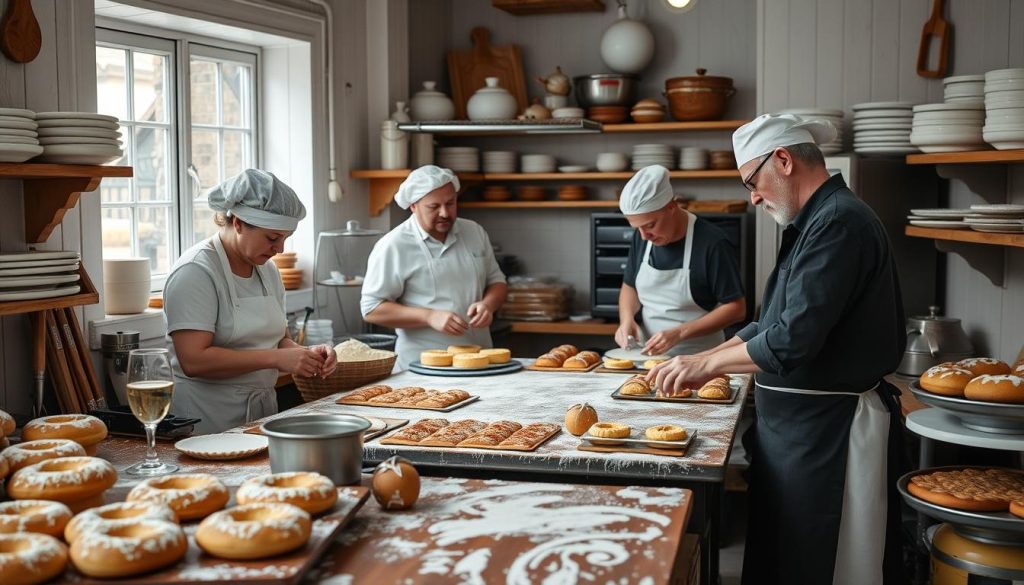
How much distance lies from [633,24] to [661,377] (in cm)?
343

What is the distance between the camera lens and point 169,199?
470 cm

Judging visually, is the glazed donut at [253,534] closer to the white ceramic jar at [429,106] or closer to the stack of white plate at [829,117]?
the stack of white plate at [829,117]

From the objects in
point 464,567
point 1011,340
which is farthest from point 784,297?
point 1011,340

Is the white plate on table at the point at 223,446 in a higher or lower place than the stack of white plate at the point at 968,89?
lower

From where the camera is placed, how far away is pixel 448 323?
4008mm

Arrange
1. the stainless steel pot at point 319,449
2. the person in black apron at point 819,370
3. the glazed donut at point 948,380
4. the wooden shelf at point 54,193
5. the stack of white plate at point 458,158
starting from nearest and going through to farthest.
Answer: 1. the stainless steel pot at point 319,449
2. the person in black apron at point 819,370
3. the glazed donut at point 948,380
4. the wooden shelf at point 54,193
5. the stack of white plate at point 458,158

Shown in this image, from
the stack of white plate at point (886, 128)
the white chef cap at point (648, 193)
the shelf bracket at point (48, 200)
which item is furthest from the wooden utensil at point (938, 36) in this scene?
the shelf bracket at point (48, 200)

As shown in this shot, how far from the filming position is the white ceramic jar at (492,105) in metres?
5.80

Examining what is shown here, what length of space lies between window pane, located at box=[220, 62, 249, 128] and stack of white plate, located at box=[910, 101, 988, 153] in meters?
3.19

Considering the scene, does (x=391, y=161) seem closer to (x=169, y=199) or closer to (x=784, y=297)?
(x=169, y=199)

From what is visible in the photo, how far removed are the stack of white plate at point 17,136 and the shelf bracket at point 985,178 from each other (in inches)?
141

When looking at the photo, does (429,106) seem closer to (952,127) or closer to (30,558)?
(952,127)

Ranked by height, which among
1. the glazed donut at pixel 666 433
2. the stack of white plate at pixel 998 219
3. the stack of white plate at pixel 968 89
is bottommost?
the glazed donut at pixel 666 433

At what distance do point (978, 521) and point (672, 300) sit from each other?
67.5 inches
